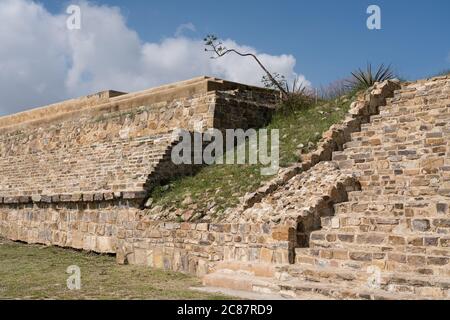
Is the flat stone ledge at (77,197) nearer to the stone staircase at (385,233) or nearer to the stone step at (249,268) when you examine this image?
the stone step at (249,268)

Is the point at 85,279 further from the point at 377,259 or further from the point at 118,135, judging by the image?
the point at 118,135

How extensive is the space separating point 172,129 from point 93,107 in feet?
11.6

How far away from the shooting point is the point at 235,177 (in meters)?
11.0

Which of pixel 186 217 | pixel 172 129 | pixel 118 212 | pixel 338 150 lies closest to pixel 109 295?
pixel 186 217

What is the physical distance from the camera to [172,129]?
13.5 m

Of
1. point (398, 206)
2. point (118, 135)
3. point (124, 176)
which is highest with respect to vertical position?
point (118, 135)

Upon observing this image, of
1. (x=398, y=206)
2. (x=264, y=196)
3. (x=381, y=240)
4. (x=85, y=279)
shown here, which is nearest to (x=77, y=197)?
(x=85, y=279)

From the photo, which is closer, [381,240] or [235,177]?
[381,240]

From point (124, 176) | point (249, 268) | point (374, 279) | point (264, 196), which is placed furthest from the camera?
point (124, 176)

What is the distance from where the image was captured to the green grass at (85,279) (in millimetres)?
7406

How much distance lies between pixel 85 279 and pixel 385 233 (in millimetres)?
4629

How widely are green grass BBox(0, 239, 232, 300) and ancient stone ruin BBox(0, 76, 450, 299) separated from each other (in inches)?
17.7

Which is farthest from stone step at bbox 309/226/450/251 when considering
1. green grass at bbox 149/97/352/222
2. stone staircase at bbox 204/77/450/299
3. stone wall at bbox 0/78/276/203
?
stone wall at bbox 0/78/276/203
